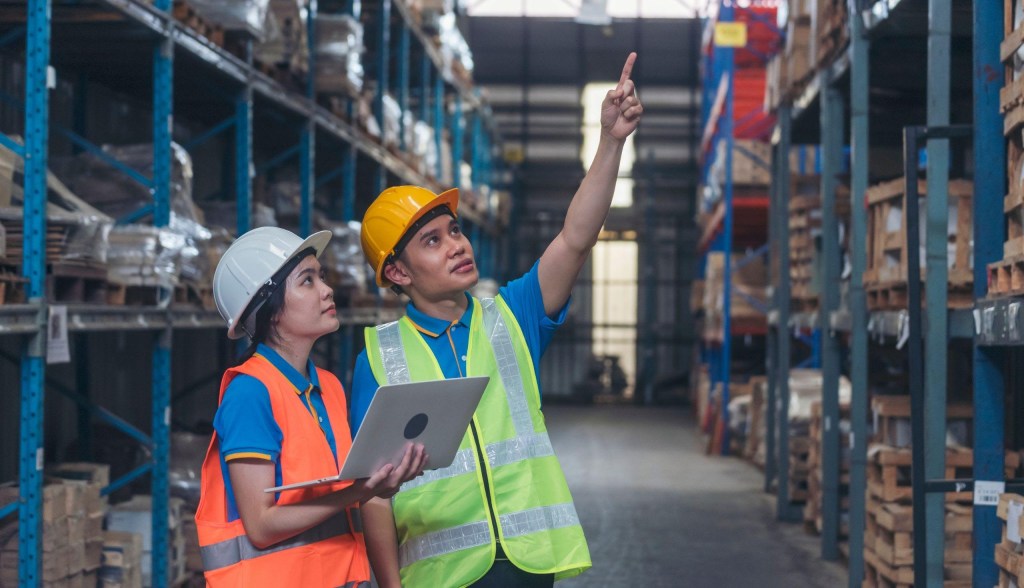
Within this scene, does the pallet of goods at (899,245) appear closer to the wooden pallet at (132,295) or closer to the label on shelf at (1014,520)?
the label on shelf at (1014,520)

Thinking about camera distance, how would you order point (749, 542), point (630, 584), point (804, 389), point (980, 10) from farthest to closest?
point (804, 389) < point (749, 542) < point (630, 584) < point (980, 10)

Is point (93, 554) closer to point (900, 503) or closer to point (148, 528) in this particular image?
point (148, 528)

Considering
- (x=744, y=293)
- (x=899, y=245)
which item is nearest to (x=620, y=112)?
(x=899, y=245)

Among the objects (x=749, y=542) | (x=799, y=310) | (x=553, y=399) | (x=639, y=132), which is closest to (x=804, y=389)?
(x=799, y=310)

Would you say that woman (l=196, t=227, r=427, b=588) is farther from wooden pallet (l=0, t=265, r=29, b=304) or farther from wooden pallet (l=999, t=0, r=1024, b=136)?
wooden pallet (l=999, t=0, r=1024, b=136)

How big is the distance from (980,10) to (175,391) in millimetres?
7439

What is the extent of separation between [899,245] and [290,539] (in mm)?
Answer: 4411

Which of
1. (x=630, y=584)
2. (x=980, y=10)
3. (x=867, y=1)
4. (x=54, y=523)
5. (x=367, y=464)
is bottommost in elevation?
(x=630, y=584)

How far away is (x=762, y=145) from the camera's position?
50.6 feet

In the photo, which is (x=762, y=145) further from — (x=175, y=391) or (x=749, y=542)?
(x=175, y=391)

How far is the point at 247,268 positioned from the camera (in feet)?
9.25

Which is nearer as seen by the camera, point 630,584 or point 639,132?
point 630,584

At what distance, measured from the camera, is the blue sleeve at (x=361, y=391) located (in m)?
2.96

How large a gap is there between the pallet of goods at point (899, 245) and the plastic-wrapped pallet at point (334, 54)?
170 inches
